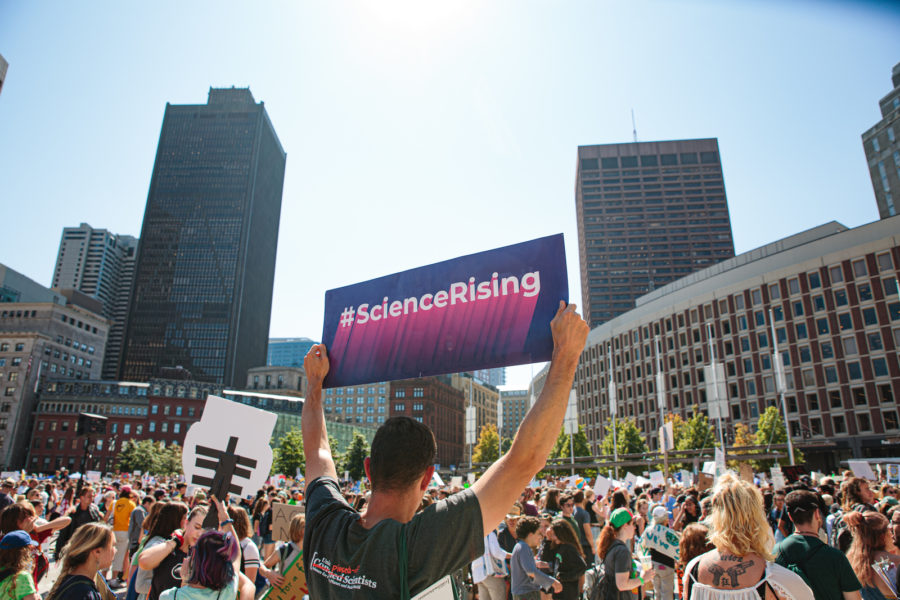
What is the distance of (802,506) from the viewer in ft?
15.3

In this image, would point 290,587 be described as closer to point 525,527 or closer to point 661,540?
point 525,527

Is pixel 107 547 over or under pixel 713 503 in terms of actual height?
under

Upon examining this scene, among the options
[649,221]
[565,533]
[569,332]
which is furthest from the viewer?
[649,221]

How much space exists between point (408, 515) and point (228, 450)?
13.0 ft

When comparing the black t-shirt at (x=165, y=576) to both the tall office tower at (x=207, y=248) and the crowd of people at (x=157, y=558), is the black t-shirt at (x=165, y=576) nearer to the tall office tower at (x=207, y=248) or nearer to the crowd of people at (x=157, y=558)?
the crowd of people at (x=157, y=558)

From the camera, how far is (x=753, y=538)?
369 cm

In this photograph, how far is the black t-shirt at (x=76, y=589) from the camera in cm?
412

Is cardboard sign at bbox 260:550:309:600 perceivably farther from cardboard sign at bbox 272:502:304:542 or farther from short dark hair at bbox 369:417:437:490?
cardboard sign at bbox 272:502:304:542

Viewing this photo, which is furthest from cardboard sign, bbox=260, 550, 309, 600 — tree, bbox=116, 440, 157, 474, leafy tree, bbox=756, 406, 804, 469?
tree, bbox=116, 440, 157, 474

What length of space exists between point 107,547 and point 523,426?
4.24 m

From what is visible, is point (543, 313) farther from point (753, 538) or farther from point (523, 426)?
point (753, 538)

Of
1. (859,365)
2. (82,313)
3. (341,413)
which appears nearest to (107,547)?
(859,365)

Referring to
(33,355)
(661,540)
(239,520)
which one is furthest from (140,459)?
(661,540)

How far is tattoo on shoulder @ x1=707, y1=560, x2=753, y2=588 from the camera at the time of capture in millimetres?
3592
